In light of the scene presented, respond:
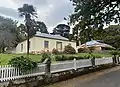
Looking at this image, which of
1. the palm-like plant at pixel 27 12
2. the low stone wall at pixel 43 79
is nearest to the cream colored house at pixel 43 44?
the palm-like plant at pixel 27 12

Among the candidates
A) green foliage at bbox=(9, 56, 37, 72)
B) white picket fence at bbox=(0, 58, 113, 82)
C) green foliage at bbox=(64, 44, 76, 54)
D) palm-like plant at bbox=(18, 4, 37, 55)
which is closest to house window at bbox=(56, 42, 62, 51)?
green foliage at bbox=(64, 44, 76, 54)

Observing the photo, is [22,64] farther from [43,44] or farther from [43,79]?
[43,44]

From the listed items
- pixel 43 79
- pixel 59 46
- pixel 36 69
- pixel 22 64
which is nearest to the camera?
pixel 22 64

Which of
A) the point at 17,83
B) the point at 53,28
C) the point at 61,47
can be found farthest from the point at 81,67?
the point at 53,28

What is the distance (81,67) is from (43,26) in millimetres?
61561

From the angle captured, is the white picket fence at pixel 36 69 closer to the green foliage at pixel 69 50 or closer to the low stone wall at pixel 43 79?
the low stone wall at pixel 43 79

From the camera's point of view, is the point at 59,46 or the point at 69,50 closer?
the point at 69,50

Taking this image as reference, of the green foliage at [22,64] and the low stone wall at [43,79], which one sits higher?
the green foliage at [22,64]

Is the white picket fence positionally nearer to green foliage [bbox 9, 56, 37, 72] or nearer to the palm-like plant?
green foliage [bbox 9, 56, 37, 72]

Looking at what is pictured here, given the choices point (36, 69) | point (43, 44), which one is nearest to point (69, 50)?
point (43, 44)

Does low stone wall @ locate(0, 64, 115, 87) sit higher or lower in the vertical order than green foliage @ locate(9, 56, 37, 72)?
lower

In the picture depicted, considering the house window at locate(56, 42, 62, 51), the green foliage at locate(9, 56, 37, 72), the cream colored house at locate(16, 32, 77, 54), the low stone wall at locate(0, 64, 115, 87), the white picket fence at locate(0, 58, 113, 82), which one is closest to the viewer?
the white picket fence at locate(0, 58, 113, 82)

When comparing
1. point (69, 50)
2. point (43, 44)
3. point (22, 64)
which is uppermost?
point (43, 44)

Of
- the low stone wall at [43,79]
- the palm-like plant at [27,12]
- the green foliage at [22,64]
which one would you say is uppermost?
the palm-like plant at [27,12]
